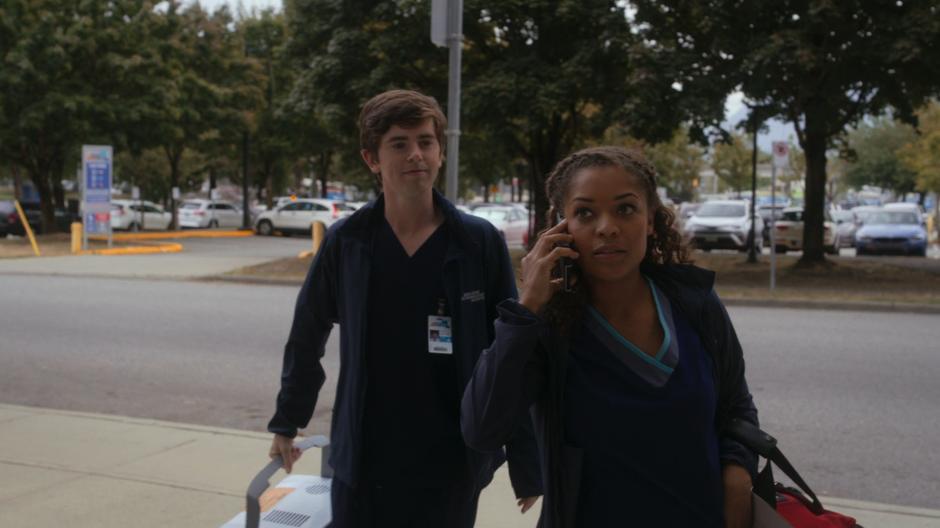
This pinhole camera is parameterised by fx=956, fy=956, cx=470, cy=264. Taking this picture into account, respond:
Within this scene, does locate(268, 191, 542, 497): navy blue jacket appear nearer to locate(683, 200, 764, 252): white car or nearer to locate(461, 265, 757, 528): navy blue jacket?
locate(461, 265, 757, 528): navy blue jacket

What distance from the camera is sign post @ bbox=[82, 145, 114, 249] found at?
79.6 feet

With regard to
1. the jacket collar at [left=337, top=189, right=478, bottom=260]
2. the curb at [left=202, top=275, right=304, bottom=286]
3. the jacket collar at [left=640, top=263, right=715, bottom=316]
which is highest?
the jacket collar at [left=337, top=189, right=478, bottom=260]

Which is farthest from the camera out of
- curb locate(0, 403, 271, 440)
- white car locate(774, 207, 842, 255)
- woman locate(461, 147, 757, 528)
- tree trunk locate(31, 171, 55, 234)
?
tree trunk locate(31, 171, 55, 234)

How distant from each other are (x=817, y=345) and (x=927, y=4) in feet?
25.0

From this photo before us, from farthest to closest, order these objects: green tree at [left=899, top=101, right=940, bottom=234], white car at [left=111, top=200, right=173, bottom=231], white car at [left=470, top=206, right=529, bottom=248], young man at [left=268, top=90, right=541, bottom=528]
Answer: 1. green tree at [left=899, top=101, right=940, bottom=234]
2. white car at [left=111, top=200, right=173, bottom=231]
3. white car at [left=470, top=206, right=529, bottom=248]
4. young man at [left=268, top=90, right=541, bottom=528]

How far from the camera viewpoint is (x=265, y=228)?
36.6 meters

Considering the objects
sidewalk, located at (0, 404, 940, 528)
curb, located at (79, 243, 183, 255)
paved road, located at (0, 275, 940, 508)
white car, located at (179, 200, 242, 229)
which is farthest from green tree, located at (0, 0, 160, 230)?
sidewalk, located at (0, 404, 940, 528)

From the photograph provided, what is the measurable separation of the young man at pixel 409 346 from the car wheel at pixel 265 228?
34.4m

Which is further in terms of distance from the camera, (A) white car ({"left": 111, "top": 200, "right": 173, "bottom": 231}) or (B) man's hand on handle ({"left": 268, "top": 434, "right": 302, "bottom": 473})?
(A) white car ({"left": 111, "top": 200, "right": 173, "bottom": 231})

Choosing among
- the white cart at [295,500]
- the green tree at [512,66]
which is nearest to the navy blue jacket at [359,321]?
the white cart at [295,500]

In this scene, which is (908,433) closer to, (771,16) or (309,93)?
(771,16)

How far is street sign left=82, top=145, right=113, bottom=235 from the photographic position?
24266 mm

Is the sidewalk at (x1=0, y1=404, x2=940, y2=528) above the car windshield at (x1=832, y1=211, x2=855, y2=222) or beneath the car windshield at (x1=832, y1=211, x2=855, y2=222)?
beneath

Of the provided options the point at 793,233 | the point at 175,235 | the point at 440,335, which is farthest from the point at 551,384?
the point at 175,235
